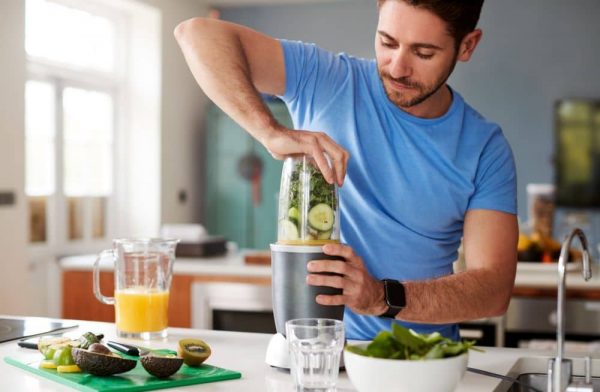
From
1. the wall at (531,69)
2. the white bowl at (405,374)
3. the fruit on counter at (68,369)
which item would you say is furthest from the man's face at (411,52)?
A: the wall at (531,69)

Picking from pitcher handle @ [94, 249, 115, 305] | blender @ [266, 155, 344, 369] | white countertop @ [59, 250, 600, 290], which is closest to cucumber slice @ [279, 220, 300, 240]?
blender @ [266, 155, 344, 369]

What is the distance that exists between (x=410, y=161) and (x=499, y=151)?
221 mm

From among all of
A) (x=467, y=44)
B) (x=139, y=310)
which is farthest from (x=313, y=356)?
(x=467, y=44)

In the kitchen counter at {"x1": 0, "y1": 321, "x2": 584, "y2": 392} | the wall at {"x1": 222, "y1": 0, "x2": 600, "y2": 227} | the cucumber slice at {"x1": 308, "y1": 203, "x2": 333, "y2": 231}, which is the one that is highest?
the wall at {"x1": 222, "y1": 0, "x2": 600, "y2": 227}

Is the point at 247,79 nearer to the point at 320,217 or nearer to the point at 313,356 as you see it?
the point at 320,217

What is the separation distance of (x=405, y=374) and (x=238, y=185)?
5.77 m

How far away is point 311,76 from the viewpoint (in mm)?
1908

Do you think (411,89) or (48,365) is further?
(411,89)

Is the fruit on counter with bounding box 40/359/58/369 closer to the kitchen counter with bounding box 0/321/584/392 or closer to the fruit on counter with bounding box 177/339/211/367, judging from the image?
the kitchen counter with bounding box 0/321/584/392

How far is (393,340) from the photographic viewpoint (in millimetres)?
1188

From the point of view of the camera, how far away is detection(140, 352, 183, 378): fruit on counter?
1327 mm

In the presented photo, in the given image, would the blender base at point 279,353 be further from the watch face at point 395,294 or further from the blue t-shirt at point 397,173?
the blue t-shirt at point 397,173

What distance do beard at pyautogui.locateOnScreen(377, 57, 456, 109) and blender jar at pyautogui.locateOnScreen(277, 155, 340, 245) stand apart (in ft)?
1.38

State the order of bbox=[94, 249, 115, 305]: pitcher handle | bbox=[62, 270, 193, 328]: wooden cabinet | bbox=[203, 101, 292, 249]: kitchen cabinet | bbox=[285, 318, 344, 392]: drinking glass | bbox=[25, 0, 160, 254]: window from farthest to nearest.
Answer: bbox=[203, 101, 292, 249]: kitchen cabinet < bbox=[25, 0, 160, 254]: window < bbox=[62, 270, 193, 328]: wooden cabinet < bbox=[94, 249, 115, 305]: pitcher handle < bbox=[285, 318, 344, 392]: drinking glass
